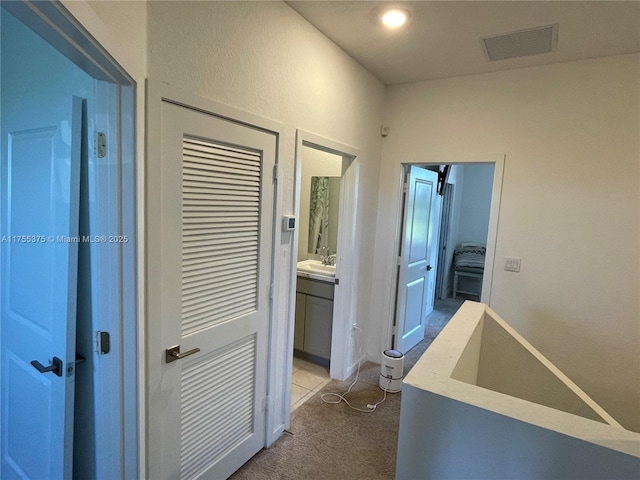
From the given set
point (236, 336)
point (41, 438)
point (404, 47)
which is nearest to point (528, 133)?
point (404, 47)

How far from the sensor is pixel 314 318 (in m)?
3.17

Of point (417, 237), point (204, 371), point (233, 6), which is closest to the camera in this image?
point (233, 6)

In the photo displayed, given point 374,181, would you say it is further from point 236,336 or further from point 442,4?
point 236,336

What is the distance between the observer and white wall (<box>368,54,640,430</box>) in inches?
92.8

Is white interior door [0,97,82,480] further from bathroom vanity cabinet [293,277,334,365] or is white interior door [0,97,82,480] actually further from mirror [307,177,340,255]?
mirror [307,177,340,255]

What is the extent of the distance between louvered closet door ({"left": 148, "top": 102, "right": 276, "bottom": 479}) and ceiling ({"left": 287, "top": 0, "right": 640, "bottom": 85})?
0.89 m

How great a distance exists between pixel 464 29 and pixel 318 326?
2447 mm

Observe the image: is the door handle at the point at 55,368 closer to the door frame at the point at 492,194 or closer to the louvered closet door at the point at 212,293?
the louvered closet door at the point at 212,293

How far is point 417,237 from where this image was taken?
3500 mm

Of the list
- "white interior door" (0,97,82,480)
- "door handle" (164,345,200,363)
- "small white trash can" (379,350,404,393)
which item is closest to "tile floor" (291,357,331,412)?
"small white trash can" (379,350,404,393)

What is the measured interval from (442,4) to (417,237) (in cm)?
208

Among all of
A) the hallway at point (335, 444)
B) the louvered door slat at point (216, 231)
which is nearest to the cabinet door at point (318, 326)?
the hallway at point (335, 444)

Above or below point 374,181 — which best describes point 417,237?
below

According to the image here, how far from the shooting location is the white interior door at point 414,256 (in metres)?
3.28
